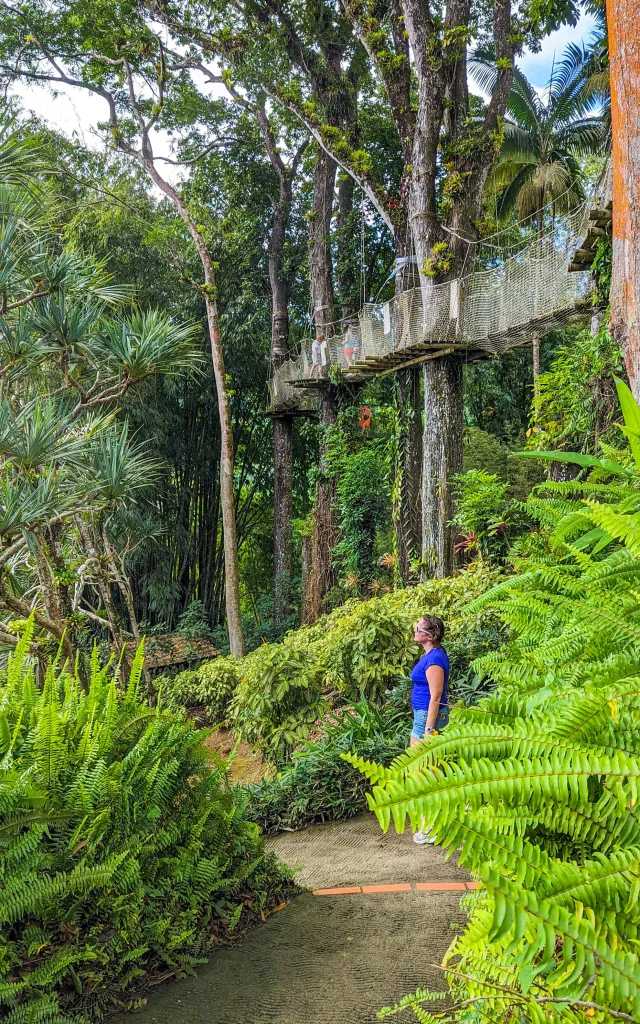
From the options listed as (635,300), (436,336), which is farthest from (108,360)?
(635,300)

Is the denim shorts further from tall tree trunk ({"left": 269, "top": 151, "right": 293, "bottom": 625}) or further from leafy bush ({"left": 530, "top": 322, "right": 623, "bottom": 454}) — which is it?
tall tree trunk ({"left": 269, "top": 151, "right": 293, "bottom": 625})

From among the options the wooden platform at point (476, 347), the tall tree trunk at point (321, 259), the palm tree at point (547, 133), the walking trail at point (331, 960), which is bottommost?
the walking trail at point (331, 960)

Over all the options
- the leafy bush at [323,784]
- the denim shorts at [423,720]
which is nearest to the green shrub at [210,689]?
the leafy bush at [323,784]

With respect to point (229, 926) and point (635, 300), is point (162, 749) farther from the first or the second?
point (635, 300)

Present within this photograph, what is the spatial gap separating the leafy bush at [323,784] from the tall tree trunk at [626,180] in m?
3.03

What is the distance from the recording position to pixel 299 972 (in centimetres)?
205

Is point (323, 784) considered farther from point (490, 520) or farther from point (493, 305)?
point (493, 305)

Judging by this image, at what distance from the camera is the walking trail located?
6.15 feet

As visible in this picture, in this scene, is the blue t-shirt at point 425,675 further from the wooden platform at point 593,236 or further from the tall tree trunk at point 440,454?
the tall tree trunk at point 440,454

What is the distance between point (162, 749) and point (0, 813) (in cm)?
55

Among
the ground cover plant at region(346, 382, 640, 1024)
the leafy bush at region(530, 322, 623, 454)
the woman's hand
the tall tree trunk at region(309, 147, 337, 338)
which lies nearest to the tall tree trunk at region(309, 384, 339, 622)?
the tall tree trunk at region(309, 147, 337, 338)

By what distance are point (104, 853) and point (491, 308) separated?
8.00 m

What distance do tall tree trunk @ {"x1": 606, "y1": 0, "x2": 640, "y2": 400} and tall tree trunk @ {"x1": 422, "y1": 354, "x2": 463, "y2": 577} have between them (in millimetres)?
6013

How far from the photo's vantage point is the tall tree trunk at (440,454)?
910 centimetres
